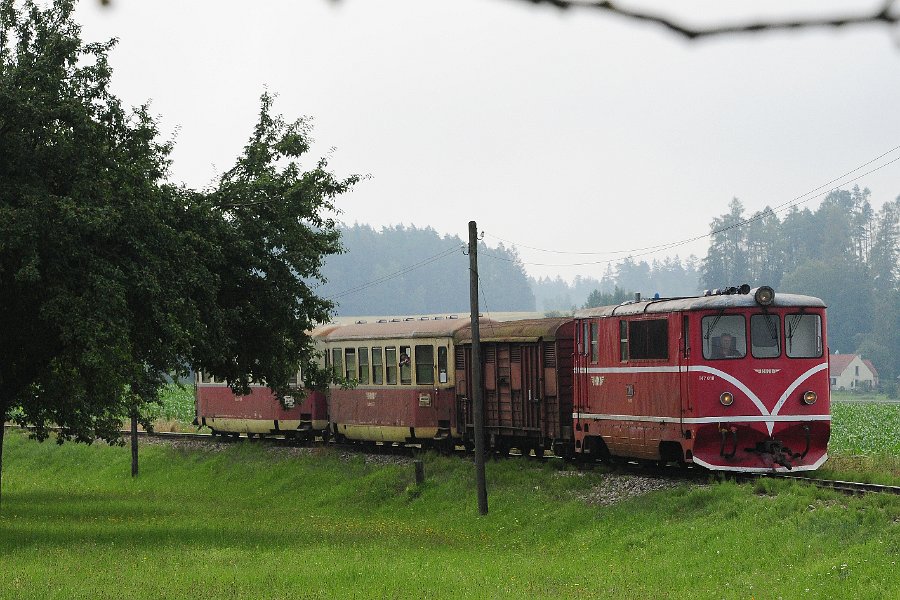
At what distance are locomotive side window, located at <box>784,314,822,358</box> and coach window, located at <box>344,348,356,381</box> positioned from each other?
16.9 meters

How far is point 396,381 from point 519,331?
→ 6.29 meters

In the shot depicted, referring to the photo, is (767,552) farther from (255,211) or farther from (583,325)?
(255,211)

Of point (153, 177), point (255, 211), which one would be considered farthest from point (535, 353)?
point (153, 177)

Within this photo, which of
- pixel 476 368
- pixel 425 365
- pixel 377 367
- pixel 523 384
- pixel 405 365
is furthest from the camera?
pixel 377 367

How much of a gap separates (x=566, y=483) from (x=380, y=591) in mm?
10446

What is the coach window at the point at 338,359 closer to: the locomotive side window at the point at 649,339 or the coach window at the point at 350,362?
the coach window at the point at 350,362

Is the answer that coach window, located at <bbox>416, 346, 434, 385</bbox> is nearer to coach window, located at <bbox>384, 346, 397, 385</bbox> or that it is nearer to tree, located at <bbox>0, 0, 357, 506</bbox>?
coach window, located at <bbox>384, 346, 397, 385</bbox>

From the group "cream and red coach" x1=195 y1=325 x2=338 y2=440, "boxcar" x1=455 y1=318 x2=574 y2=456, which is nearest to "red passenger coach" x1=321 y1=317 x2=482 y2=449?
"boxcar" x1=455 y1=318 x2=574 y2=456

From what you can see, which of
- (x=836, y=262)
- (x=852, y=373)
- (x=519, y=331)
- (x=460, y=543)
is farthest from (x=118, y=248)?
(x=836, y=262)

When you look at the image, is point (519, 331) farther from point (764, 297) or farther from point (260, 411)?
point (260, 411)

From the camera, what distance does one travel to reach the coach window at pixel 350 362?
38.4 metres

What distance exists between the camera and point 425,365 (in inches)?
1383

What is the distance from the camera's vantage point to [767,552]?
60.4ft

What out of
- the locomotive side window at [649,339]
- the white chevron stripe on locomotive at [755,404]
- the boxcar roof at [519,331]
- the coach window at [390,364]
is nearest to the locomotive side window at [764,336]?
the white chevron stripe on locomotive at [755,404]
